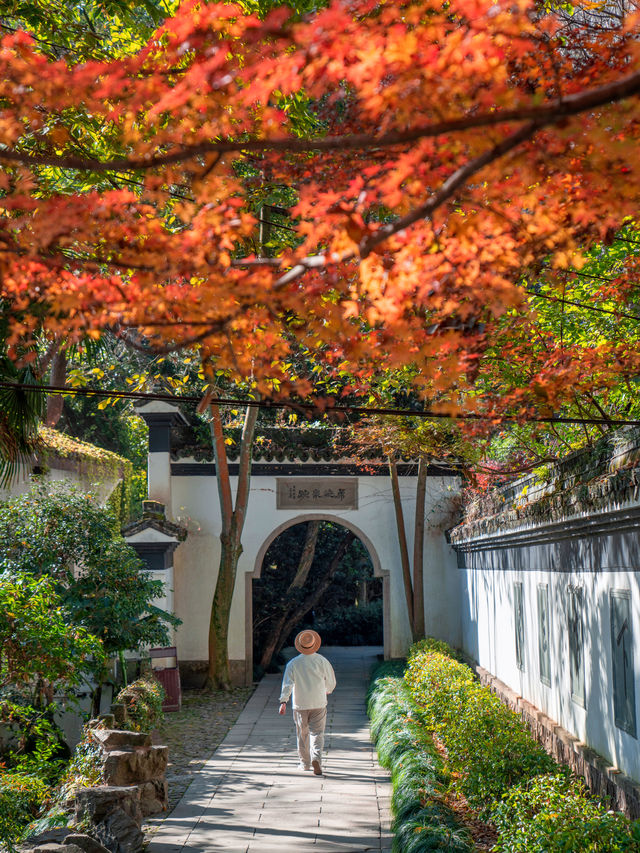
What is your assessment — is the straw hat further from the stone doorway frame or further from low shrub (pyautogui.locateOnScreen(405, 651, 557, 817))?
the stone doorway frame

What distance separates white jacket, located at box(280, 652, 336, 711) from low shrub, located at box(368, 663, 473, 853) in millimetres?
837

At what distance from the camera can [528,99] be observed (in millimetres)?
2070

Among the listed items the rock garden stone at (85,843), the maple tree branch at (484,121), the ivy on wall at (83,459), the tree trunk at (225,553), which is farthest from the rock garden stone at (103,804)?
the tree trunk at (225,553)

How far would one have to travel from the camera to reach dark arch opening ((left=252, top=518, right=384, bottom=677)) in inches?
762

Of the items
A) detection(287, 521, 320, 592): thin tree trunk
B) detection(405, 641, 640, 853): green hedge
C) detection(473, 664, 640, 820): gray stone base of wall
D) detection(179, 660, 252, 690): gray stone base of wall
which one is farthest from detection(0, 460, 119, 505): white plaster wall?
detection(473, 664, 640, 820): gray stone base of wall

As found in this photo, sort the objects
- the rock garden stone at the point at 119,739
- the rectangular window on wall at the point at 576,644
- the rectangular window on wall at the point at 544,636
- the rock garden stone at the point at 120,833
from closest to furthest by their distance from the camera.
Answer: the rock garden stone at the point at 120,833, the rectangular window on wall at the point at 576,644, the rock garden stone at the point at 119,739, the rectangular window on wall at the point at 544,636

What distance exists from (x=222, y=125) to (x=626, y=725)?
4994 millimetres

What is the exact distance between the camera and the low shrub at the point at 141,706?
9.79 meters

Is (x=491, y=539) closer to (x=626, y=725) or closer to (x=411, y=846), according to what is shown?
(x=626, y=725)

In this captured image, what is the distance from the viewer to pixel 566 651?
817 centimetres

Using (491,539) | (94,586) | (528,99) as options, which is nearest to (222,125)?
(528,99)

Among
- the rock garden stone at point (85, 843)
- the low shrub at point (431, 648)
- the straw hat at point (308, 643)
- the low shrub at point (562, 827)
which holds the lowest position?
the rock garden stone at point (85, 843)

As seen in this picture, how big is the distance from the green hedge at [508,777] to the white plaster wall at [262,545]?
18.0 ft

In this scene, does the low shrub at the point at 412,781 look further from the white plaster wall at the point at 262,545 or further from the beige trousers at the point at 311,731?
the white plaster wall at the point at 262,545
